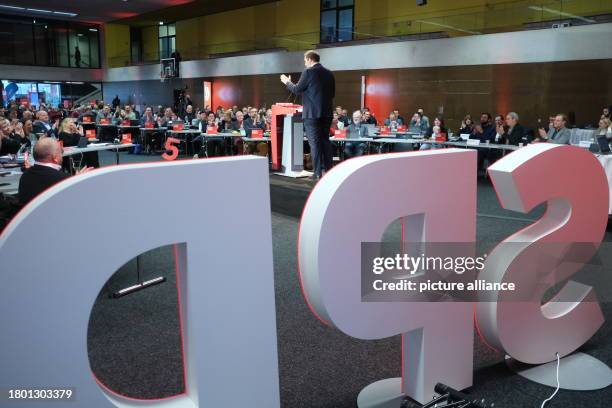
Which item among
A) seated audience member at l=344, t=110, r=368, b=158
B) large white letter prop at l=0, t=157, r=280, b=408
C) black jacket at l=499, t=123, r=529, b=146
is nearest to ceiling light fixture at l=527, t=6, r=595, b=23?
black jacket at l=499, t=123, r=529, b=146

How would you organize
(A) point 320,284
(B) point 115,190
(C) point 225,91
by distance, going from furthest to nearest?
(C) point 225,91 < (A) point 320,284 < (B) point 115,190

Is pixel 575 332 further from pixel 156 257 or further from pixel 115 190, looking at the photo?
pixel 156 257

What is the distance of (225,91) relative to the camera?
1988 centimetres

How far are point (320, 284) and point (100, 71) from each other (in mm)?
26553

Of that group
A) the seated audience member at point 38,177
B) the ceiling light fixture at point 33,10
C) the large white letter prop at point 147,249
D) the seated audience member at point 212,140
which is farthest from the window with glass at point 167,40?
the large white letter prop at point 147,249

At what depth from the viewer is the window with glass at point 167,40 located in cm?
2481

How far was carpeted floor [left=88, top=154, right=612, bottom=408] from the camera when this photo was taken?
271 centimetres

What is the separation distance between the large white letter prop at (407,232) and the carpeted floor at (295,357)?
310 mm

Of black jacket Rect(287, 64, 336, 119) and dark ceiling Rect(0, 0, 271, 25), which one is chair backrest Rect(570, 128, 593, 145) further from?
dark ceiling Rect(0, 0, 271, 25)

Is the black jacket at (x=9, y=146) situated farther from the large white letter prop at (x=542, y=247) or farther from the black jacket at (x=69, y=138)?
the large white letter prop at (x=542, y=247)

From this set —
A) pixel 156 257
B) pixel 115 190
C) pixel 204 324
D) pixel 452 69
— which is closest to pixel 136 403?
pixel 204 324

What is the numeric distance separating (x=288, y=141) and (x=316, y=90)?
157 cm

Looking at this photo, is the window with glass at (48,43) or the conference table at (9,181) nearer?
the conference table at (9,181)

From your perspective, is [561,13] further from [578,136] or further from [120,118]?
[120,118]
